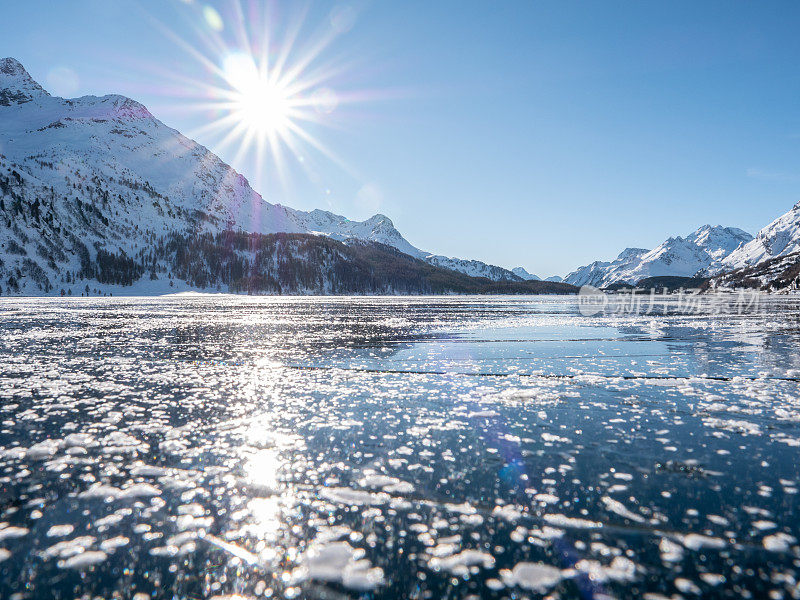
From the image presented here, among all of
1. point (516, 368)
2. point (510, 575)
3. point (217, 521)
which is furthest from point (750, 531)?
point (516, 368)

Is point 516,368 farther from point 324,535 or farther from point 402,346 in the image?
point 324,535

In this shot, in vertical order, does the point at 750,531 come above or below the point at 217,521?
above

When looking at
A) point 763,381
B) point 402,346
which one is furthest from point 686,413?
point 402,346

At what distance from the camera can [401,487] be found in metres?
7.34

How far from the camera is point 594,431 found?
10.1 meters

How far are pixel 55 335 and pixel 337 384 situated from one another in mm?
27443

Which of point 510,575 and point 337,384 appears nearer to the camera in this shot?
point 510,575

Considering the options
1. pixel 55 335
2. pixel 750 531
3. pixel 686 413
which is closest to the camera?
pixel 750 531

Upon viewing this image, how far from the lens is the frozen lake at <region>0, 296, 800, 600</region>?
A: 5066 millimetres

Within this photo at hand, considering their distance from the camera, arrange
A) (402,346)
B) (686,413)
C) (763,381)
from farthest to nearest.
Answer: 1. (402,346)
2. (763,381)
3. (686,413)

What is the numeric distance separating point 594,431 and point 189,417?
32.5ft

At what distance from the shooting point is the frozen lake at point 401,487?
16.6ft

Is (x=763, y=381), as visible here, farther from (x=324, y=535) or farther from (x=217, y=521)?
(x=217, y=521)

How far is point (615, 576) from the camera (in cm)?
502
